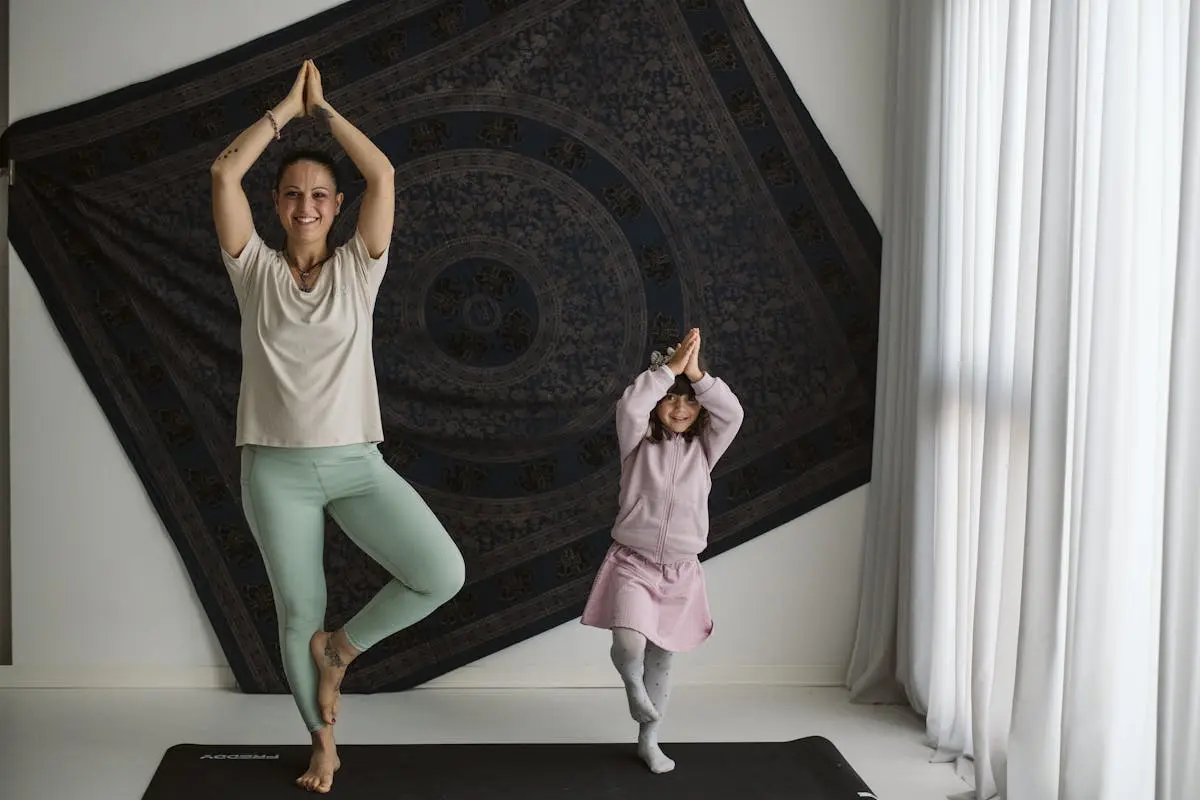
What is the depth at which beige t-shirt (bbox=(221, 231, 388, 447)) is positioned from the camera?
2.89 m

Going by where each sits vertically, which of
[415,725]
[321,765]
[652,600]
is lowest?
[415,725]

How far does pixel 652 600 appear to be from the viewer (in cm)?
304

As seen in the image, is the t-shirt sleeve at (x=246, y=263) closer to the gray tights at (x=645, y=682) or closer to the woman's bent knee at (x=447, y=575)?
the woman's bent knee at (x=447, y=575)

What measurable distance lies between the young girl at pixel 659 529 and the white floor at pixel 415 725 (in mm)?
342

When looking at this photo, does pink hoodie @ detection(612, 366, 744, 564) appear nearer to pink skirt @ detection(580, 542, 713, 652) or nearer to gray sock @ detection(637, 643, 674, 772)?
pink skirt @ detection(580, 542, 713, 652)

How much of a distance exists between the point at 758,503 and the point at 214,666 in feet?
6.21

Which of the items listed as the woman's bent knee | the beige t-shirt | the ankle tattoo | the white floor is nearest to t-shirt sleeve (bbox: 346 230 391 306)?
the beige t-shirt

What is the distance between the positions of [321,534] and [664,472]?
907 mm

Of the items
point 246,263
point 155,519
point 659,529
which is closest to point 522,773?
point 659,529

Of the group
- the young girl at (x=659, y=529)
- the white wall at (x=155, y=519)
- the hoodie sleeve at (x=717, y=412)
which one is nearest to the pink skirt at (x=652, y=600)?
the young girl at (x=659, y=529)

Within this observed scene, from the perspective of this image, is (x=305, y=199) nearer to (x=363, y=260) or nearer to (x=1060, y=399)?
(x=363, y=260)

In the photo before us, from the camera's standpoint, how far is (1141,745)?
90.2 inches

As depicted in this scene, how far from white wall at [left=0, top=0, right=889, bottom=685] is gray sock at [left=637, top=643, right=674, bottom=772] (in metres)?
0.84

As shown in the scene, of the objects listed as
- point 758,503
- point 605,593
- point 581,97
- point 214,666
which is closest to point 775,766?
point 605,593
